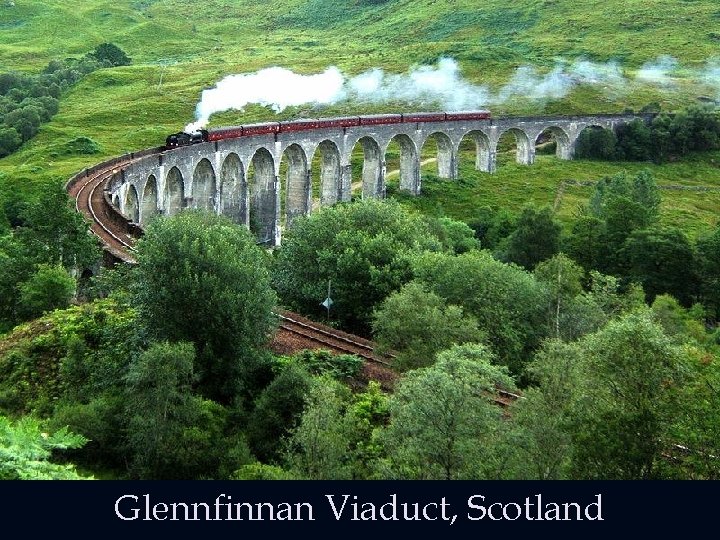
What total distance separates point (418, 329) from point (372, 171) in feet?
208

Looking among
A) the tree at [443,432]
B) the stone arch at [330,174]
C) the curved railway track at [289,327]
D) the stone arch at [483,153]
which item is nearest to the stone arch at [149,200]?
the curved railway track at [289,327]

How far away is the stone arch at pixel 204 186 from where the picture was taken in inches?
2712

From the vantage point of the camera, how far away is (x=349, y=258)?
41562 millimetres

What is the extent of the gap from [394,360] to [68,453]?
502 inches

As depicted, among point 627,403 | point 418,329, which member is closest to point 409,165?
point 418,329

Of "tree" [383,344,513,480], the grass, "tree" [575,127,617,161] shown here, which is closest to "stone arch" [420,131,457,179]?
the grass

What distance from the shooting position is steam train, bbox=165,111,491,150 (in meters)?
67.6

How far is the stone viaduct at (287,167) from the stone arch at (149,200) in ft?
0.25

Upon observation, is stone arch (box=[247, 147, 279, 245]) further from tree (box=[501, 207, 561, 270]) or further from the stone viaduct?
tree (box=[501, 207, 561, 270])

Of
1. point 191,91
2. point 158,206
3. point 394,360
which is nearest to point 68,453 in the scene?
point 394,360

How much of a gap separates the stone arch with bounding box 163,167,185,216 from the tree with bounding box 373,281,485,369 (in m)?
35.0

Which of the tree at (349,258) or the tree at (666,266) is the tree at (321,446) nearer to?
the tree at (349,258)

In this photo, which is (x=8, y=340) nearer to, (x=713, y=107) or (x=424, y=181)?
(x=424, y=181)

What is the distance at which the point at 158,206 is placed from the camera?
61000 mm
